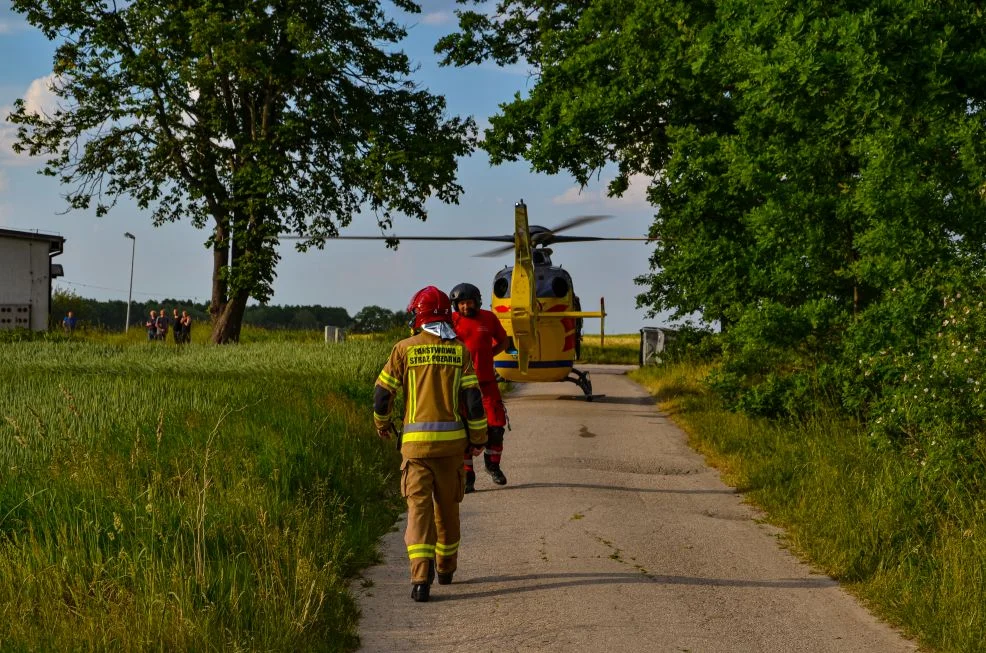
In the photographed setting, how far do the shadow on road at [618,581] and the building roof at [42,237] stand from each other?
52500 millimetres

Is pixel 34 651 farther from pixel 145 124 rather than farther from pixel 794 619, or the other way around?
pixel 145 124

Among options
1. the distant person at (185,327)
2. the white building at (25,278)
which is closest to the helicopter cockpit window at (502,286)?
the distant person at (185,327)

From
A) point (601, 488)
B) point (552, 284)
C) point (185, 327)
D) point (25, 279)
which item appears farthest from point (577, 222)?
point (25, 279)

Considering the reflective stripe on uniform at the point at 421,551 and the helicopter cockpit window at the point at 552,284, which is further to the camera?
the helicopter cockpit window at the point at 552,284

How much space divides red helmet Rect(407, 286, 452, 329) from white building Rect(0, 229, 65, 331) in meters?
49.7

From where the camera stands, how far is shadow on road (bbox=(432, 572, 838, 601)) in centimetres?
762

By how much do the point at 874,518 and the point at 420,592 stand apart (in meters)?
4.06

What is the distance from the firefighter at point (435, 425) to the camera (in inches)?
299

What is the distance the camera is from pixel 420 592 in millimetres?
7312

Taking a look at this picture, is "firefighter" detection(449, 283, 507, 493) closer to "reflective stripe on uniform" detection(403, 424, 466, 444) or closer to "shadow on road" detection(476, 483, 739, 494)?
"shadow on road" detection(476, 483, 739, 494)

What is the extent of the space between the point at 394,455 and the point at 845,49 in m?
7.41

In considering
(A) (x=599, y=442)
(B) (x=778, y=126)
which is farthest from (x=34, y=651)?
(B) (x=778, y=126)

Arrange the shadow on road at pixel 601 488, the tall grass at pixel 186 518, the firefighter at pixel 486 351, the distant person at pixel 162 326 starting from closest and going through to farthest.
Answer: the tall grass at pixel 186 518
the firefighter at pixel 486 351
the shadow on road at pixel 601 488
the distant person at pixel 162 326

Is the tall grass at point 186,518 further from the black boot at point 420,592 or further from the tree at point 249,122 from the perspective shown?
the tree at point 249,122
